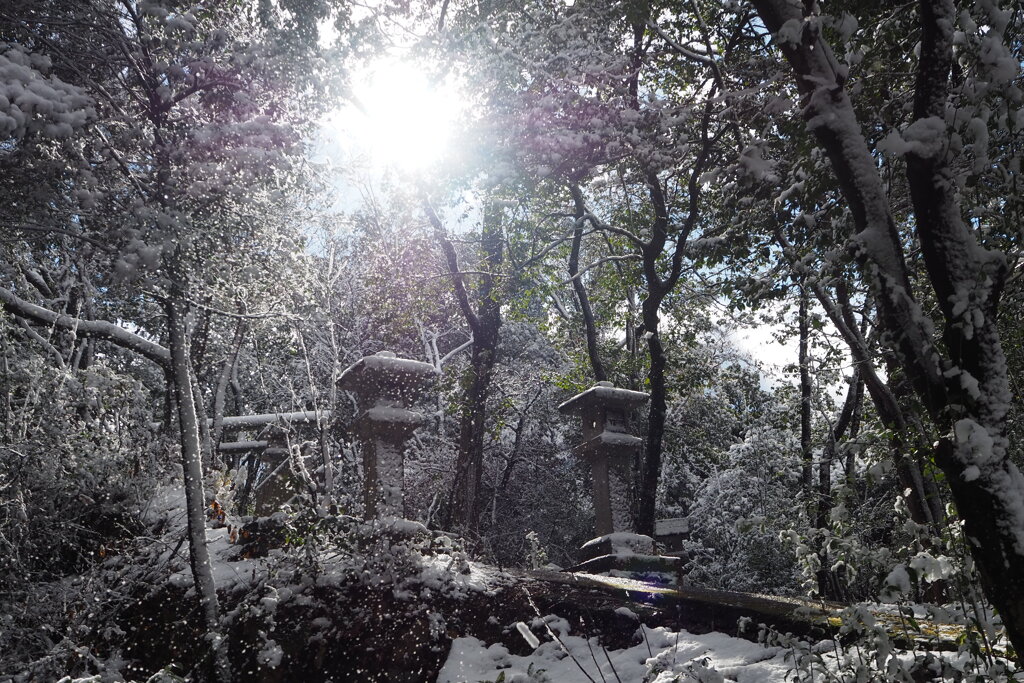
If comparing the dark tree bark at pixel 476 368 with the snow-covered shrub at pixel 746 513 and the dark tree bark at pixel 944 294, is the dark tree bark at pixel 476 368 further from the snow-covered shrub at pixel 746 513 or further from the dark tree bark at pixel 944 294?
the dark tree bark at pixel 944 294

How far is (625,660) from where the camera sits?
160 inches

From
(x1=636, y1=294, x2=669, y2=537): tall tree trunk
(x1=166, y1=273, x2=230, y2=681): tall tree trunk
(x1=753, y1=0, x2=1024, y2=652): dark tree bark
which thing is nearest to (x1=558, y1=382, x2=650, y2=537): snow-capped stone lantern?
(x1=636, y1=294, x2=669, y2=537): tall tree trunk

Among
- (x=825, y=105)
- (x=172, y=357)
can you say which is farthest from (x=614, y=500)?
(x=825, y=105)

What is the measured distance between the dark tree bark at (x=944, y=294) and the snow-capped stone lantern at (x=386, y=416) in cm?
437

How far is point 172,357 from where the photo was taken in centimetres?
629

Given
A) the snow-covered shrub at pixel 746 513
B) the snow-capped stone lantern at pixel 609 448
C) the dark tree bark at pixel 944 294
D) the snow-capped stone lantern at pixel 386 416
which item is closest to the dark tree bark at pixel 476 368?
the snow-capped stone lantern at pixel 609 448

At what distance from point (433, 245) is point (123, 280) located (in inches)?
363

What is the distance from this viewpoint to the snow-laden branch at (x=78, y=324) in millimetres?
5758

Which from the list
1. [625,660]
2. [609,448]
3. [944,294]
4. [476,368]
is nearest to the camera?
[944,294]

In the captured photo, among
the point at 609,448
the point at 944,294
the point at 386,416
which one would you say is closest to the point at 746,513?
the point at 609,448

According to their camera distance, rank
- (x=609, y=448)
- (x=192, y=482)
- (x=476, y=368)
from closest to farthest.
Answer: (x=192, y=482) < (x=609, y=448) < (x=476, y=368)

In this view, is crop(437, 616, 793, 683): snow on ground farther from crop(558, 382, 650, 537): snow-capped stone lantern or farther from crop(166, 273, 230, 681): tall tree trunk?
crop(558, 382, 650, 537): snow-capped stone lantern

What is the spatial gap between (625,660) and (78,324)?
551 centimetres

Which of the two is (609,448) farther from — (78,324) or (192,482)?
(78,324)
